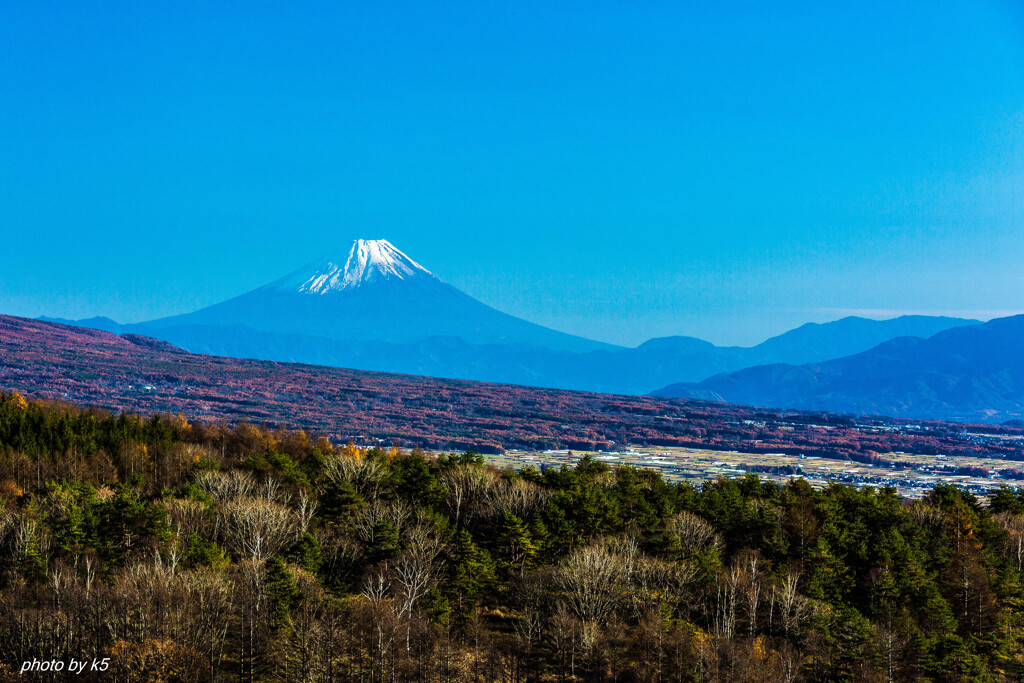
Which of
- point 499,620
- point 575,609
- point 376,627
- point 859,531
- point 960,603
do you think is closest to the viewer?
point 376,627

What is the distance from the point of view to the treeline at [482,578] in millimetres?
53781

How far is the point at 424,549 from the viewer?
6644 cm

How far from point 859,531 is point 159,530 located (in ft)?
189

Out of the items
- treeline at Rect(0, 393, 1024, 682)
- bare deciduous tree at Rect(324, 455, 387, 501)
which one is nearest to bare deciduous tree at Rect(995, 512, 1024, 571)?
treeline at Rect(0, 393, 1024, 682)

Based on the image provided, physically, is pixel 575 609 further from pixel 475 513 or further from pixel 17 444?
pixel 17 444

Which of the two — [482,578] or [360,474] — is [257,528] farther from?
[360,474]

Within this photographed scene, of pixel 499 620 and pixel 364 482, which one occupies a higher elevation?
pixel 364 482

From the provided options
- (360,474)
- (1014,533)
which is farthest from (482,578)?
(1014,533)

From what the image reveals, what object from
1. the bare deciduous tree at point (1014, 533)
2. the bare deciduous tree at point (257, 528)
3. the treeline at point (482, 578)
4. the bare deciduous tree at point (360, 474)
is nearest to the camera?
the treeline at point (482, 578)

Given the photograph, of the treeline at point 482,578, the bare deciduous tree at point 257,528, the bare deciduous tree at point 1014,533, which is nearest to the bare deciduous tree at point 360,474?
the treeline at point 482,578

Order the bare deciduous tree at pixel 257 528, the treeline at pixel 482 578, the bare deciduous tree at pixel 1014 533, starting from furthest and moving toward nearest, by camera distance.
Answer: the bare deciduous tree at pixel 1014 533 < the bare deciduous tree at pixel 257 528 < the treeline at pixel 482 578

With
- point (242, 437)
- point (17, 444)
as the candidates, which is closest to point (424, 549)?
point (17, 444)

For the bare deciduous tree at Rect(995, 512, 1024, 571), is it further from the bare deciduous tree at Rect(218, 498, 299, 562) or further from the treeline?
the bare deciduous tree at Rect(218, 498, 299, 562)

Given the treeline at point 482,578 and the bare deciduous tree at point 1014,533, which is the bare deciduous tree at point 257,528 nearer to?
the treeline at point 482,578
